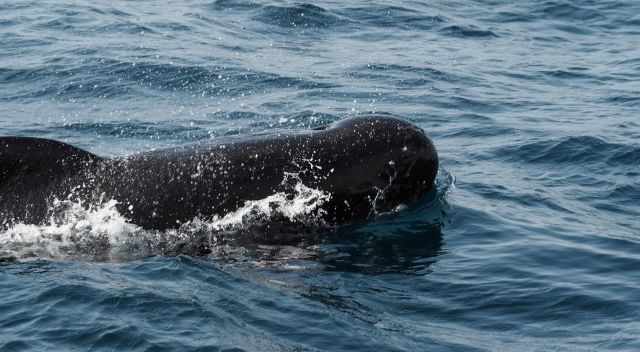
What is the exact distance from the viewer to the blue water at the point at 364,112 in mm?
11500

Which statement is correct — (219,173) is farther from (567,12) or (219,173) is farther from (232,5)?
(567,12)

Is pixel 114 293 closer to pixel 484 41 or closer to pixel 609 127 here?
pixel 609 127

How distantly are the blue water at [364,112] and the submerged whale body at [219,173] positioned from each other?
64 centimetres

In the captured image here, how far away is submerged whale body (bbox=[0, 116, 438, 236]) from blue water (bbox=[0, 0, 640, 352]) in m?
0.64

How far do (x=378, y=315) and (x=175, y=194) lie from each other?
355 centimetres

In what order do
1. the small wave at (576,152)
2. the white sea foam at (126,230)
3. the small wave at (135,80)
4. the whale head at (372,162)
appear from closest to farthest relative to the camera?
the white sea foam at (126,230)
the whale head at (372,162)
the small wave at (576,152)
the small wave at (135,80)

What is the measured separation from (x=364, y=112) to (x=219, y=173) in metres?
7.69

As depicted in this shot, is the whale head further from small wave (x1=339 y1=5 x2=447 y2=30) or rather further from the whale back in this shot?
small wave (x1=339 y1=5 x2=447 y2=30)

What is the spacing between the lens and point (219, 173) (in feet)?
46.6

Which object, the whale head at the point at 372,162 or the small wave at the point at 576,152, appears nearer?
the whale head at the point at 372,162

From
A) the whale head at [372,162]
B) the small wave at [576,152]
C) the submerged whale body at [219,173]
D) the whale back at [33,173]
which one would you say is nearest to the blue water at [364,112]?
the small wave at [576,152]

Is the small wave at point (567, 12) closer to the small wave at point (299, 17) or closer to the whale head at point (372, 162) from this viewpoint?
the small wave at point (299, 17)

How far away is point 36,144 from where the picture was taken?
44.9 ft

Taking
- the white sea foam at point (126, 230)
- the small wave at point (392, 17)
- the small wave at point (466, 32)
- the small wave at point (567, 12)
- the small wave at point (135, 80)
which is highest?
the small wave at point (567, 12)
